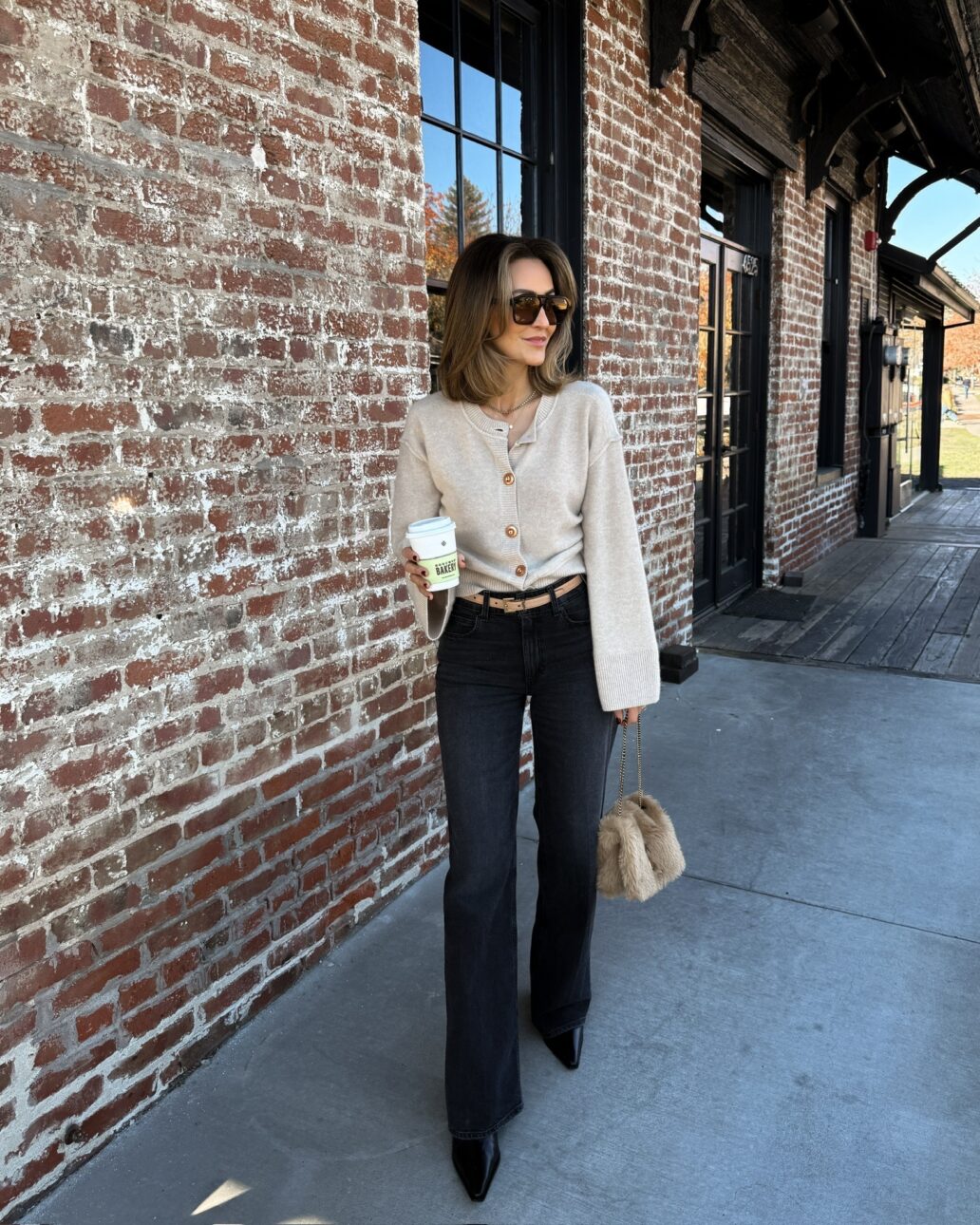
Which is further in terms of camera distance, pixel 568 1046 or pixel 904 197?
pixel 904 197

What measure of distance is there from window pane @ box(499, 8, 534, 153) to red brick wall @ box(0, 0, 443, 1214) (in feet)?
3.67

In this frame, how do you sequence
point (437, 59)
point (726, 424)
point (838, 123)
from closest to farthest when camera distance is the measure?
point (437, 59) → point (726, 424) → point (838, 123)

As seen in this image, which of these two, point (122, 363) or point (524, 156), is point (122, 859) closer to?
point (122, 363)

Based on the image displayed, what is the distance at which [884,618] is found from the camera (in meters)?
6.88

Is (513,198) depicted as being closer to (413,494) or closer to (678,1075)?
(413,494)

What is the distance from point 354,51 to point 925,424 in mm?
15271

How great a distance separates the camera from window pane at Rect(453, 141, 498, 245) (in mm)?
3909

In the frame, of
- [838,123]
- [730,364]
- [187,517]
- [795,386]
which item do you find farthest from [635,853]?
[838,123]

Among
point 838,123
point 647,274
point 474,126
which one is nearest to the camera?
point 474,126

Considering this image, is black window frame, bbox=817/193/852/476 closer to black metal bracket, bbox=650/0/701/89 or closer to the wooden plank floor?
the wooden plank floor

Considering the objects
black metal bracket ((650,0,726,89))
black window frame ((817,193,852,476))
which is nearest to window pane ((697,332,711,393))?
black metal bracket ((650,0,726,89))

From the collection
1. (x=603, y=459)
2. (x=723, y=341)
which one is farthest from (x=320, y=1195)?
(x=723, y=341)

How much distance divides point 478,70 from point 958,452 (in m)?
26.0

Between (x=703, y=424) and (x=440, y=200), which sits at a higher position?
(x=440, y=200)
